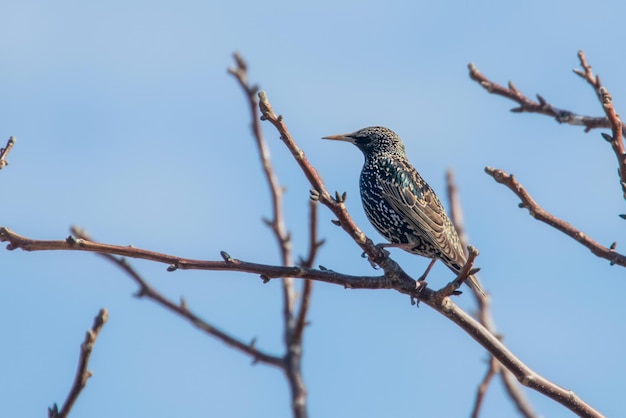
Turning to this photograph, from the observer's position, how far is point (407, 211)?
6.93 m

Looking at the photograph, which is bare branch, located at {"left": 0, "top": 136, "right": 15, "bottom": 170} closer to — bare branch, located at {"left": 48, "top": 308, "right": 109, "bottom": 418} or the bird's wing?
bare branch, located at {"left": 48, "top": 308, "right": 109, "bottom": 418}

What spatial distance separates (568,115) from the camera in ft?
17.3

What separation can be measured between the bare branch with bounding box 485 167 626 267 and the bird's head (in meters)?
4.11

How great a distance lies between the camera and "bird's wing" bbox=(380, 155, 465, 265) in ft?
22.0

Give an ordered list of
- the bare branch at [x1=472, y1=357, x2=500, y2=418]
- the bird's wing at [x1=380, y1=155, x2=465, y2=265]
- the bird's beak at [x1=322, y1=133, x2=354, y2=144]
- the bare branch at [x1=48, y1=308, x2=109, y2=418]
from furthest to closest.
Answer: the bird's beak at [x1=322, y1=133, x2=354, y2=144] < the bird's wing at [x1=380, y1=155, x2=465, y2=265] < the bare branch at [x1=472, y1=357, x2=500, y2=418] < the bare branch at [x1=48, y1=308, x2=109, y2=418]

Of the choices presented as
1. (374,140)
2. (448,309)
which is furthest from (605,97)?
(374,140)

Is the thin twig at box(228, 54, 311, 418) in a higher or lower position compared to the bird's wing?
lower

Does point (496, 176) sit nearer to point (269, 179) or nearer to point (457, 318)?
point (457, 318)

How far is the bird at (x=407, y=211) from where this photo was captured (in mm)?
6719

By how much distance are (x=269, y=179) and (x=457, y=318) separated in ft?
5.36

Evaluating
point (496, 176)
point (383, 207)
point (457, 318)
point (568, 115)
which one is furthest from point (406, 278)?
point (383, 207)

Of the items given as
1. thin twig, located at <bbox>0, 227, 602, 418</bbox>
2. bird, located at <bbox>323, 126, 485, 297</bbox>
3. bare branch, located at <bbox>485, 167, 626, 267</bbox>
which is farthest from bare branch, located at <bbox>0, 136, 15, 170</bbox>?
bird, located at <bbox>323, 126, 485, 297</bbox>

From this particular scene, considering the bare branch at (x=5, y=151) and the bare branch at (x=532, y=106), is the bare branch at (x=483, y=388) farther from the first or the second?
the bare branch at (x=5, y=151)

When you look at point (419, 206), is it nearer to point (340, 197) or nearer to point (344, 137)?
point (344, 137)
